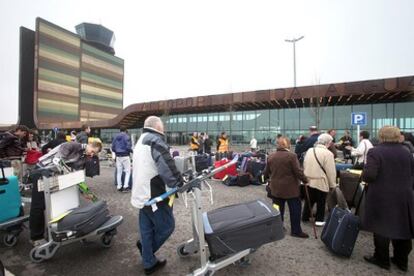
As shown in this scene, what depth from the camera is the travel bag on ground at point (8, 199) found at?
367cm

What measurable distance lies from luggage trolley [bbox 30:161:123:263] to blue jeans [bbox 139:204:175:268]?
33.5 inches

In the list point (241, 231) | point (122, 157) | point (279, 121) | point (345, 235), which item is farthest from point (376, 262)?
point (279, 121)

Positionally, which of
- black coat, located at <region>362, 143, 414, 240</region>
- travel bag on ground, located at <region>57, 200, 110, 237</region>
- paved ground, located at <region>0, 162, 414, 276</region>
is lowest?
paved ground, located at <region>0, 162, 414, 276</region>

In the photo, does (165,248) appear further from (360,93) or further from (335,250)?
(360,93)

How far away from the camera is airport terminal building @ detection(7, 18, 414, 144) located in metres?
20.7

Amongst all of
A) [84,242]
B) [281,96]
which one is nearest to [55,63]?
[281,96]

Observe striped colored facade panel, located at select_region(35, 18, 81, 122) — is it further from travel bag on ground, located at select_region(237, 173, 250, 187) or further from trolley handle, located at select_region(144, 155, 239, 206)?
trolley handle, located at select_region(144, 155, 239, 206)

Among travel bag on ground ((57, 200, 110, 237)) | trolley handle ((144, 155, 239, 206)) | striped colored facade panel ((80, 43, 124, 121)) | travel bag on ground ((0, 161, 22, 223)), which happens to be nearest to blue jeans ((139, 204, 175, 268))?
trolley handle ((144, 155, 239, 206))

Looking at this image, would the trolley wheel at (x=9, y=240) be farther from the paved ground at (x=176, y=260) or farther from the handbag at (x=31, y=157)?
the handbag at (x=31, y=157)

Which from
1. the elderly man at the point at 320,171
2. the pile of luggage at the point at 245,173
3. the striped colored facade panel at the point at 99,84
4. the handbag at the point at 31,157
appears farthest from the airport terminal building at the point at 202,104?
the handbag at the point at 31,157

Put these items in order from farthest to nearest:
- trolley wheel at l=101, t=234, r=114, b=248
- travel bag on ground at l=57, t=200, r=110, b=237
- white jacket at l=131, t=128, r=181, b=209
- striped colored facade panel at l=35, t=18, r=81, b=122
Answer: striped colored facade panel at l=35, t=18, r=81, b=122 < trolley wheel at l=101, t=234, r=114, b=248 < travel bag on ground at l=57, t=200, r=110, b=237 < white jacket at l=131, t=128, r=181, b=209

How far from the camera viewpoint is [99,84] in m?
73.9

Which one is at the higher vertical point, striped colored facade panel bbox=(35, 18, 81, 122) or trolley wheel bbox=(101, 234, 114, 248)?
striped colored facade panel bbox=(35, 18, 81, 122)

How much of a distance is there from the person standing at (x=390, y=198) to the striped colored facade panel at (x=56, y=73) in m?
67.4
